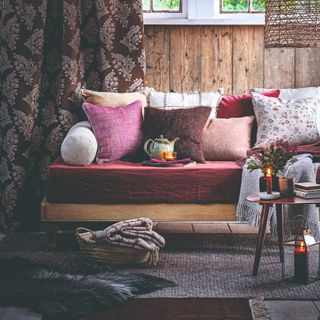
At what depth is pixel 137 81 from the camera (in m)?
5.15

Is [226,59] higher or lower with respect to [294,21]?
lower

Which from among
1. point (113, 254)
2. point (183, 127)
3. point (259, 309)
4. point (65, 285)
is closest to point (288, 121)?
point (183, 127)

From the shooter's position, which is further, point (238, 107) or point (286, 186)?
point (238, 107)

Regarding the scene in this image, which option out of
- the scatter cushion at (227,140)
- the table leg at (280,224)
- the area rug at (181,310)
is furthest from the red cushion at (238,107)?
the area rug at (181,310)

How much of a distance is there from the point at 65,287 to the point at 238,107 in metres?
2.11

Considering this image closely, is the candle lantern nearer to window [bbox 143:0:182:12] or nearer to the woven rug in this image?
the woven rug

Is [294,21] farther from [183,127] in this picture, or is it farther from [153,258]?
[153,258]

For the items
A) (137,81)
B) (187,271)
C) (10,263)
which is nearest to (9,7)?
(137,81)

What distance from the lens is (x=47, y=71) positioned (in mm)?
5070

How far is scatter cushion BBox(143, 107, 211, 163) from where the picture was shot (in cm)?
466

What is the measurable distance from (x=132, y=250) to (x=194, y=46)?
200 cm

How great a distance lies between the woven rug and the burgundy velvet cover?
12.1 inches

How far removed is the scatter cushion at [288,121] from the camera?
15.5 ft

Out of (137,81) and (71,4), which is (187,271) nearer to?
(137,81)
